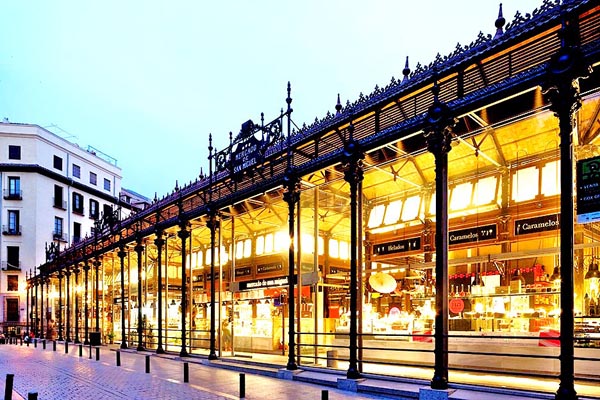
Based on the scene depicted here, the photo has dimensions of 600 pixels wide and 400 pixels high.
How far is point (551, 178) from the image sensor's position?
49.2 feet

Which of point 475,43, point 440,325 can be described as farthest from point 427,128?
point 440,325

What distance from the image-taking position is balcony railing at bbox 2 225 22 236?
5573 cm

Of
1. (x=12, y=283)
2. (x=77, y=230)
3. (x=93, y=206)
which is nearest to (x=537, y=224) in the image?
(x=12, y=283)

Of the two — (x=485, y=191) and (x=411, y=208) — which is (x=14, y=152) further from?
(x=485, y=191)

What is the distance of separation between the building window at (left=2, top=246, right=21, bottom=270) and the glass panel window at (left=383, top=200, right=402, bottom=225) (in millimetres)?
49104

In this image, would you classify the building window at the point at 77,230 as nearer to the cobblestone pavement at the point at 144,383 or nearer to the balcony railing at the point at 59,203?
the balcony railing at the point at 59,203

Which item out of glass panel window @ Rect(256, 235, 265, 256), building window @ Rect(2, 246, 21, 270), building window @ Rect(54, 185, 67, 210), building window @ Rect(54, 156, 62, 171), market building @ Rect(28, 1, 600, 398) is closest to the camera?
market building @ Rect(28, 1, 600, 398)

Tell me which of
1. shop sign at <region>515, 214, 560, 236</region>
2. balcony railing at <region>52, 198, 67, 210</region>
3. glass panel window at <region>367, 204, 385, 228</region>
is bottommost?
shop sign at <region>515, 214, 560, 236</region>

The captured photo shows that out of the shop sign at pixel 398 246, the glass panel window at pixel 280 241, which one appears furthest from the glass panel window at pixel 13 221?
the shop sign at pixel 398 246

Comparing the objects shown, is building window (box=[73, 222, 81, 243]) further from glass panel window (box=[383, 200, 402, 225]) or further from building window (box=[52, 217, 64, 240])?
glass panel window (box=[383, 200, 402, 225])

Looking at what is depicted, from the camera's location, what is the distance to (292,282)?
15.8 metres

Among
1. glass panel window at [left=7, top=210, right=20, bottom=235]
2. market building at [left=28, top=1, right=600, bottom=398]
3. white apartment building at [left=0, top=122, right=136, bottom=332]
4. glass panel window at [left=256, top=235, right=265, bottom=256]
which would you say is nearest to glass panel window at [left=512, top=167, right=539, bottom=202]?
market building at [left=28, top=1, right=600, bottom=398]

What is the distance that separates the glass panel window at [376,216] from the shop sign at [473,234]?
3.46 meters

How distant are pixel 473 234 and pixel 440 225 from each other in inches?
232
